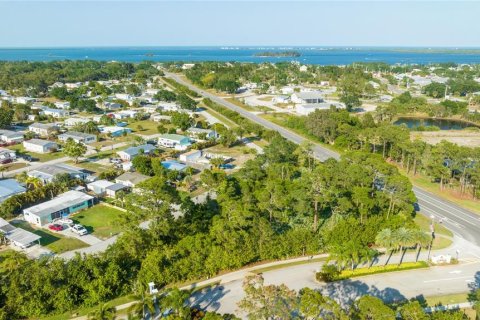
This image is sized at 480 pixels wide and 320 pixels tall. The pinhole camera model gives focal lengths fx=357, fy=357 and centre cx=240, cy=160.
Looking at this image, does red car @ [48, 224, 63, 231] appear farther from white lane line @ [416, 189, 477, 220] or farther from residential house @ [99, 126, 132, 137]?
white lane line @ [416, 189, 477, 220]

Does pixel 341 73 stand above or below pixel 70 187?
above

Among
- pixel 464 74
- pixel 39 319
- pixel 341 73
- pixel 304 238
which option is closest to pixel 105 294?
Result: pixel 39 319

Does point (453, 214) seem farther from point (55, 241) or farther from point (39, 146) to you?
point (39, 146)

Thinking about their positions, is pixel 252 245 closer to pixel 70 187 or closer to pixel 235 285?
pixel 235 285

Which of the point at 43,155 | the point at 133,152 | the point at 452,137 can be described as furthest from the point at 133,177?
the point at 452,137

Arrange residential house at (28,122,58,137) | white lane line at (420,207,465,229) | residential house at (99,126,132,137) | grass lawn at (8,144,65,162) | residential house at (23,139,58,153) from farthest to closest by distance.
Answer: residential house at (99,126,132,137)
residential house at (28,122,58,137)
residential house at (23,139,58,153)
grass lawn at (8,144,65,162)
white lane line at (420,207,465,229)

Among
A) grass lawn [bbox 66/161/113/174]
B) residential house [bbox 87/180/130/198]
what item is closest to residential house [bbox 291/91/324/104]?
grass lawn [bbox 66/161/113/174]
